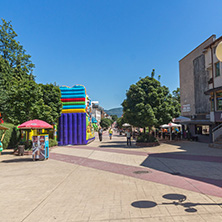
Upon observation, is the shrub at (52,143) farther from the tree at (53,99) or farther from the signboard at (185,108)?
the signboard at (185,108)

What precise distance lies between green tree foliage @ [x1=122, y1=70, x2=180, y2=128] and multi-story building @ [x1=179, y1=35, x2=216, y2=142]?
7.31m

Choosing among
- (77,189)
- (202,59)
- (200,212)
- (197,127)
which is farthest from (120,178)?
(202,59)

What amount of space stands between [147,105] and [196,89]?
55.0ft

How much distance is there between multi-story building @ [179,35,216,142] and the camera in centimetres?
2853

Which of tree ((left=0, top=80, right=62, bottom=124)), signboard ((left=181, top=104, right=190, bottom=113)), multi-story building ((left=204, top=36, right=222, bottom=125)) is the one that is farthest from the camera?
signboard ((left=181, top=104, right=190, bottom=113))

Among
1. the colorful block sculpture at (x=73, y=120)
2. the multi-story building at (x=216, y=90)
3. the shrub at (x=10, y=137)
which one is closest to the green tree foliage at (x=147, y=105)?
the multi-story building at (x=216, y=90)

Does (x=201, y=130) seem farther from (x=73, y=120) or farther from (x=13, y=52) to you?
(x=13, y=52)

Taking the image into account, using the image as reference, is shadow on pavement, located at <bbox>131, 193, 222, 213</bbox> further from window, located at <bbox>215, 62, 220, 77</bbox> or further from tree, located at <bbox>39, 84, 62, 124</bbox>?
window, located at <bbox>215, 62, 220, 77</bbox>

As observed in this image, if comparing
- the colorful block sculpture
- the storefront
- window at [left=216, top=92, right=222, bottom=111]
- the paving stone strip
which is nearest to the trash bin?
the paving stone strip

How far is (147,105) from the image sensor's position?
19.9m

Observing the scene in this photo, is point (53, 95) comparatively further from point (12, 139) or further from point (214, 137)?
point (214, 137)

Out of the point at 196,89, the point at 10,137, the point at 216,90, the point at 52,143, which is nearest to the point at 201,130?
the point at 196,89

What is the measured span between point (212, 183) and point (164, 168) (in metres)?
2.93

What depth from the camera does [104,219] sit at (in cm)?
450
